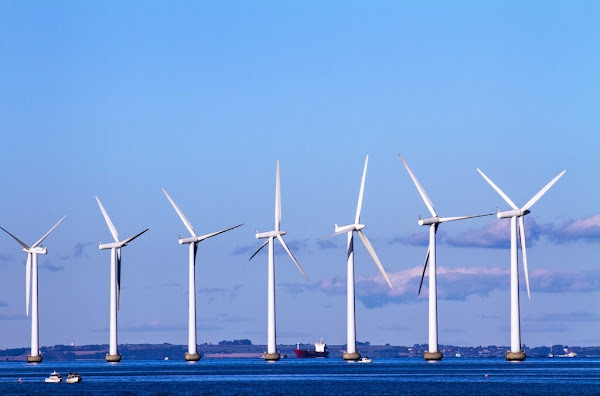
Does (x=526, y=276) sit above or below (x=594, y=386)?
above

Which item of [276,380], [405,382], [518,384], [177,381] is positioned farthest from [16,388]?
[518,384]

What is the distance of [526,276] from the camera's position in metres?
189

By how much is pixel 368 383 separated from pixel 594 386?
30991 mm

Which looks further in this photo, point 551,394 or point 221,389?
point 221,389

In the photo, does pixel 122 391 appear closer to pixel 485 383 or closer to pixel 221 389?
pixel 221 389

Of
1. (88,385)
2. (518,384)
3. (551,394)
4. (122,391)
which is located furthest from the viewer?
(88,385)

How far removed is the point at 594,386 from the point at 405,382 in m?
27.7

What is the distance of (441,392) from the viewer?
6156 inches

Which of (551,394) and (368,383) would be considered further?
(368,383)

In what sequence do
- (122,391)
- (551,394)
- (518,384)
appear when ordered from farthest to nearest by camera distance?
(518,384) < (122,391) < (551,394)

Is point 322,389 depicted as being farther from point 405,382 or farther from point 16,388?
point 16,388

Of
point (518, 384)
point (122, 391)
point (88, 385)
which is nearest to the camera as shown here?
point (122, 391)

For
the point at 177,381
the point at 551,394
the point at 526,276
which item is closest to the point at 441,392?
the point at 551,394

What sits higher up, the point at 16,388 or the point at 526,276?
the point at 526,276
